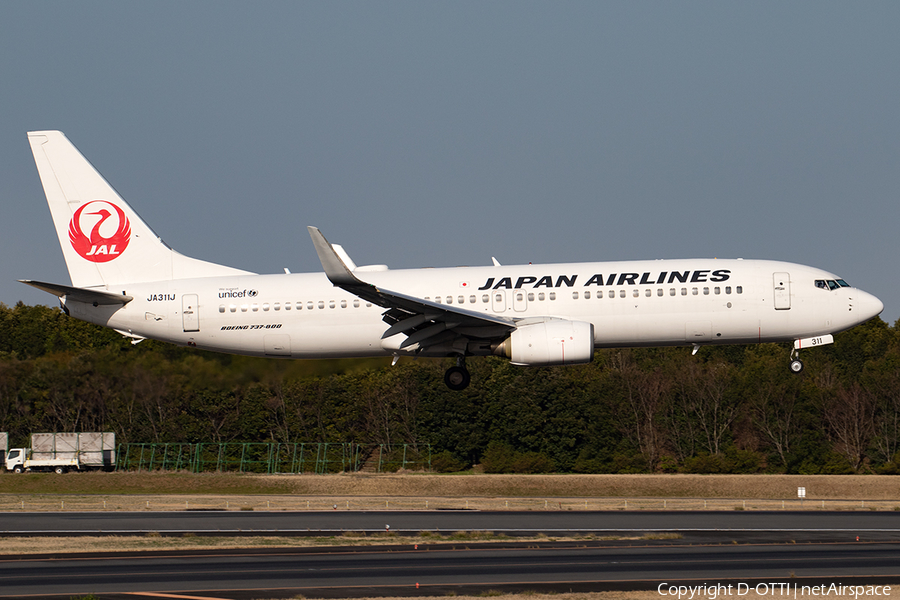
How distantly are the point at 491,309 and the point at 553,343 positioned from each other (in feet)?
10.1

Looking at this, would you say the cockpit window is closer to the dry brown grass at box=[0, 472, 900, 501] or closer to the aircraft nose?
the aircraft nose

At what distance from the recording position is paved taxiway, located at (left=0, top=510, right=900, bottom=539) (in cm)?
3616

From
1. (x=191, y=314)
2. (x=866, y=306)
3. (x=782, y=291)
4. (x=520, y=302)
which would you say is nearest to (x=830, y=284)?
(x=866, y=306)

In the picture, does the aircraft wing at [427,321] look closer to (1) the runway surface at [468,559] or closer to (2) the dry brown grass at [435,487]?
(1) the runway surface at [468,559]

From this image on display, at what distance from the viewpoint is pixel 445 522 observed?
38406mm

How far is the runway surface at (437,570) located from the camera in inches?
946

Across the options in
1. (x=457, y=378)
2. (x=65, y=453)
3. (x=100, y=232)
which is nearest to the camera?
(x=457, y=378)

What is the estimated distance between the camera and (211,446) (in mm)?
60656

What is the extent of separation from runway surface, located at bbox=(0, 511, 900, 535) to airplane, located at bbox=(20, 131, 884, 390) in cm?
631

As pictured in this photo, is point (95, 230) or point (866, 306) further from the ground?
point (95, 230)

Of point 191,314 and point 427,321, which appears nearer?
point 427,321

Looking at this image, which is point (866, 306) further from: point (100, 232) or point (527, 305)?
point (100, 232)

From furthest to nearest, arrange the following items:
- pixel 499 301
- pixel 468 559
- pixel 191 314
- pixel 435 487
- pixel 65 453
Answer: pixel 65 453 < pixel 435 487 < pixel 191 314 < pixel 499 301 < pixel 468 559

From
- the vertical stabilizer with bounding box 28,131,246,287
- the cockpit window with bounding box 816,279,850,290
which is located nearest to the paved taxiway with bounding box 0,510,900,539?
the cockpit window with bounding box 816,279,850,290
